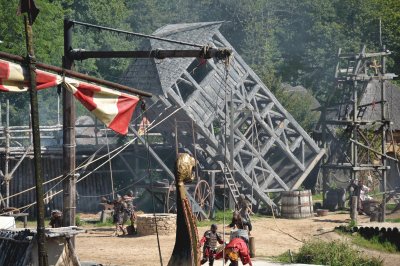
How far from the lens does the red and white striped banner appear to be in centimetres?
1462

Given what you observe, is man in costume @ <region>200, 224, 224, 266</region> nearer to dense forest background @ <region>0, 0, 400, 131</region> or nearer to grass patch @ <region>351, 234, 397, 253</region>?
grass patch @ <region>351, 234, 397, 253</region>

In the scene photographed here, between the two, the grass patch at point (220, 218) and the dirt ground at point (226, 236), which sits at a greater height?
the grass patch at point (220, 218)

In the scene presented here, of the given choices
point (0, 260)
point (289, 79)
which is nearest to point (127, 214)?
point (0, 260)

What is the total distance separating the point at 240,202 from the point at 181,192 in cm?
1685

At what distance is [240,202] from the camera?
3294cm

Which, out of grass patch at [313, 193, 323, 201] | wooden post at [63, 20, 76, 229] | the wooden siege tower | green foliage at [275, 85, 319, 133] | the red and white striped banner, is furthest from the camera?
green foliage at [275, 85, 319, 133]

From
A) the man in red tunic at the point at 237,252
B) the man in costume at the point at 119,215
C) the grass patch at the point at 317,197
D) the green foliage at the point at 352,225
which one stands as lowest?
the man in red tunic at the point at 237,252

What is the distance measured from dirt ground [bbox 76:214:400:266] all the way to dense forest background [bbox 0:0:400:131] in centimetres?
1798

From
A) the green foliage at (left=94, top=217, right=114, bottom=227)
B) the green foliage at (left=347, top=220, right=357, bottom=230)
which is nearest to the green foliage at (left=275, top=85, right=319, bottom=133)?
the green foliage at (left=94, top=217, right=114, bottom=227)

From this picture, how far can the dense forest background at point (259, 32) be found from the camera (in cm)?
4897

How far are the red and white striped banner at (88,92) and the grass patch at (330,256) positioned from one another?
24.6ft

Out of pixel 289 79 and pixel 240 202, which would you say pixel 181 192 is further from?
pixel 289 79

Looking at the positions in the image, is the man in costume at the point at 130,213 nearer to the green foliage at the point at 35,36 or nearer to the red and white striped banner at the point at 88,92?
the red and white striped banner at the point at 88,92

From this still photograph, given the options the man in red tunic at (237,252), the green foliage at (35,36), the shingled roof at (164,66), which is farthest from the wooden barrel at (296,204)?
the green foliage at (35,36)
